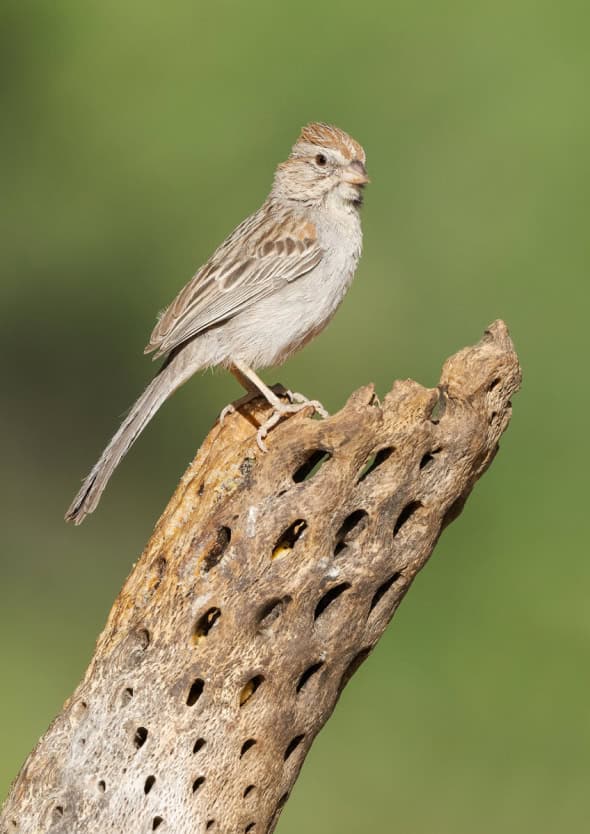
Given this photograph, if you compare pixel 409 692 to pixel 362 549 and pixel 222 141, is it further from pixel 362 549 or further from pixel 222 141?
pixel 362 549

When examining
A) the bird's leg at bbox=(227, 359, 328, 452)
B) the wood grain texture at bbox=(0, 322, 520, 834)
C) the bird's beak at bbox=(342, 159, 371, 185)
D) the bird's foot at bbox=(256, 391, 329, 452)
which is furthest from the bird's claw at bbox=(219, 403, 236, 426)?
the bird's beak at bbox=(342, 159, 371, 185)

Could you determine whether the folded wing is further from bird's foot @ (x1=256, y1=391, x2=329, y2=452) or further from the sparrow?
bird's foot @ (x1=256, y1=391, x2=329, y2=452)

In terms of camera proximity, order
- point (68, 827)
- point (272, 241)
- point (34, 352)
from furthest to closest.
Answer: point (34, 352) → point (272, 241) → point (68, 827)

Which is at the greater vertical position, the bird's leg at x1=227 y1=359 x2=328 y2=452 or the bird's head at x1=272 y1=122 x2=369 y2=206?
the bird's head at x1=272 y1=122 x2=369 y2=206

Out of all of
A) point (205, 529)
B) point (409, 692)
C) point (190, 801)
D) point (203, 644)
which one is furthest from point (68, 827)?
point (409, 692)

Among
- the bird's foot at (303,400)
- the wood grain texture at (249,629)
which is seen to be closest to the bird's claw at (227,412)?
the bird's foot at (303,400)

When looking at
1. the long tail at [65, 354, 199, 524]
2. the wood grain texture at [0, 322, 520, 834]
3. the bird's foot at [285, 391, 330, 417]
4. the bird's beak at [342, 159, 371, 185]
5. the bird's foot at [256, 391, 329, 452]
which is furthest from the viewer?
the bird's beak at [342, 159, 371, 185]
